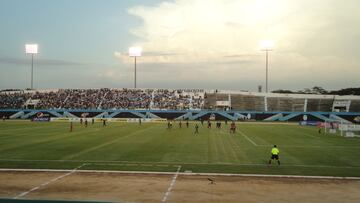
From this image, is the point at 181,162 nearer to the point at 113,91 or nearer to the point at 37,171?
the point at 37,171

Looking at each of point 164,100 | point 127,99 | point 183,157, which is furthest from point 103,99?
point 183,157

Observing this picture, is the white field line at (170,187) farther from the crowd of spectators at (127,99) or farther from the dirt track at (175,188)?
the crowd of spectators at (127,99)

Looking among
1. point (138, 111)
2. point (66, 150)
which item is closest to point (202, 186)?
point (66, 150)

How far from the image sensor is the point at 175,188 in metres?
20.5

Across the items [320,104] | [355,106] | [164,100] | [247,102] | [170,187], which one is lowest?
[170,187]

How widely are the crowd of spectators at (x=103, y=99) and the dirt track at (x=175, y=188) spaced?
89321 mm

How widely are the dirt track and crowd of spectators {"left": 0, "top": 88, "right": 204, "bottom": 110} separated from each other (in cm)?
8932

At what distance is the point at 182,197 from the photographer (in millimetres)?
18641

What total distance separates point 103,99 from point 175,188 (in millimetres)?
101380

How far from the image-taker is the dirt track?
18.6 m

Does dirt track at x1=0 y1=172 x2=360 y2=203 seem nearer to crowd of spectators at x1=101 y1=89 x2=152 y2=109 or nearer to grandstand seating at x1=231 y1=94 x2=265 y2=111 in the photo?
crowd of spectators at x1=101 y1=89 x2=152 y2=109

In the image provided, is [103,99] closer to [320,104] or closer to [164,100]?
[164,100]

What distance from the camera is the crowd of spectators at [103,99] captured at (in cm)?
11512

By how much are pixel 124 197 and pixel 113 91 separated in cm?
10868
